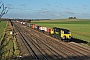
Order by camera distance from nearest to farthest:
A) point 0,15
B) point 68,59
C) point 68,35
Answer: point 0,15 → point 68,59 → point 68,35

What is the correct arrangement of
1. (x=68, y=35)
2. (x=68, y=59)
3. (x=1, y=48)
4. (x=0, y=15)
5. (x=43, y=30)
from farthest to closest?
(x=43, y=30) < (x=68, y=35) < (x=68, y=59) < (x=1, y=48) < (x=0, y=15)

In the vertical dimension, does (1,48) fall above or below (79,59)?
above

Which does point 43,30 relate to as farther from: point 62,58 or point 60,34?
point 62,58

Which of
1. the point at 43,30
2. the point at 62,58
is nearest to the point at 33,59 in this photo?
the point at 62,58

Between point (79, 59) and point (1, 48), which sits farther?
point (79, 59)

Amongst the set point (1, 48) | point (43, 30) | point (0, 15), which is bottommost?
point (43, 30)

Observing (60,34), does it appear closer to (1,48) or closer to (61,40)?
(61,40)

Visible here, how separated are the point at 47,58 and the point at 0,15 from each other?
1922 cm

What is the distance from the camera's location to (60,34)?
42.9 metres

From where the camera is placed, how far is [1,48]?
504cm

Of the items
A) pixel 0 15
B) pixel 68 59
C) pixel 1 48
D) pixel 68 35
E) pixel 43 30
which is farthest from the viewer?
pixel 43 30

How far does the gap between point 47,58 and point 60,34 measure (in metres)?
19.6

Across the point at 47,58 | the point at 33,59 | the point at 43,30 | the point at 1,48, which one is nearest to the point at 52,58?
the point at 47,58

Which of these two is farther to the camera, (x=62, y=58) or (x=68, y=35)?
(x=68, y=35)
